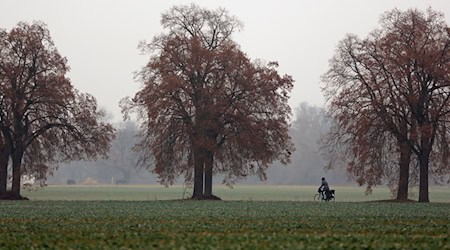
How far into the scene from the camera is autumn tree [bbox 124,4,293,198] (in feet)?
202

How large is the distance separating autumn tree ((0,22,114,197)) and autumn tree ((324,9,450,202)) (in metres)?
18.3

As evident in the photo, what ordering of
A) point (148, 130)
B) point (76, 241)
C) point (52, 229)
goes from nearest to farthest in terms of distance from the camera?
1. point (76, 241)
2. point (52, 229)
3. point (148, 130)

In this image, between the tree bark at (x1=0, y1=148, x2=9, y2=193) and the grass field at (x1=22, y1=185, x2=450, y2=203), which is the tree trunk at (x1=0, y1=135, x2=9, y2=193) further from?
the grass field at (x1=22, y1=185, x2=450, y2=203)

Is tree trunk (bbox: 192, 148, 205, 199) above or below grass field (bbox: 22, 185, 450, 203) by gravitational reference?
above

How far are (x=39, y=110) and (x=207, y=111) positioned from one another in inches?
484

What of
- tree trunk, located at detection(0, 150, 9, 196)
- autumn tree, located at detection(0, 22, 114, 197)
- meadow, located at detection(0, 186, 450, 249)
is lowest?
meadow, located at detection(0, 186, 450, 249)

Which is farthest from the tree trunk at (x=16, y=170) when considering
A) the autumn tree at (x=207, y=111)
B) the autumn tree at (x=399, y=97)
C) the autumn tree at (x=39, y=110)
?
the autumn tree at (x=399, y=97)

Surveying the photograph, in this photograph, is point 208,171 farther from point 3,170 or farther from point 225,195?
point 225,195

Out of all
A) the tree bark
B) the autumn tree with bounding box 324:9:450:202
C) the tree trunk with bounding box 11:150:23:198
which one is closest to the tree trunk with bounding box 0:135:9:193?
the tree bark

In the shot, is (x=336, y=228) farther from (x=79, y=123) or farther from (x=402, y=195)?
(x=79, y=123)

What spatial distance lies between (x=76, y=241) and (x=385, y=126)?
126ft

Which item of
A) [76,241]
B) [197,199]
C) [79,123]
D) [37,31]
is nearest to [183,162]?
[197,199]

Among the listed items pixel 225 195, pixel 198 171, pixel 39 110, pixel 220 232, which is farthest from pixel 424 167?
pixel 220 232

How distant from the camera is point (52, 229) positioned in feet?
91.8
